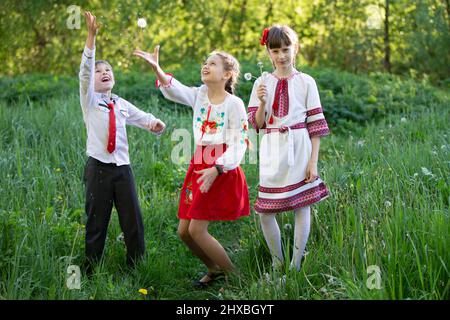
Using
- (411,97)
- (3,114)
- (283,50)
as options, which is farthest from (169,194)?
(411,97)

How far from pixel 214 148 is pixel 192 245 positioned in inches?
25.2

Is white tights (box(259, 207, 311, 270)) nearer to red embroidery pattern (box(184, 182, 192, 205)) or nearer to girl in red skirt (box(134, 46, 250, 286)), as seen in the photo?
girl in red skirt (box(134, 46, 250, 286))

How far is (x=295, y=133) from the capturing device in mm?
3584

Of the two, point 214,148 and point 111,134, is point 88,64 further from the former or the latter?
point 214,148

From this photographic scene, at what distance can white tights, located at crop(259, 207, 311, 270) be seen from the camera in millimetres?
3559

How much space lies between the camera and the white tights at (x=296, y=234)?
3.56 m

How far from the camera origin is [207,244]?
3.73m

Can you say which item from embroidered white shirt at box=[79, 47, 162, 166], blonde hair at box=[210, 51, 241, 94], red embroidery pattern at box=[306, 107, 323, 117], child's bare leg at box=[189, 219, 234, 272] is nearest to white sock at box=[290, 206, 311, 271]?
child's bare leg at box=[189, 219, 234, 272]

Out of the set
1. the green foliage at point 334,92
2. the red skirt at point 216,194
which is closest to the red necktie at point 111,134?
the red skirt at point 216,194

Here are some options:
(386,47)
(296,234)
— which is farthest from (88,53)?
(386,47)

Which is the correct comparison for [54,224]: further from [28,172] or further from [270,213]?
[270,213]

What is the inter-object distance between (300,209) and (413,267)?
80 cm

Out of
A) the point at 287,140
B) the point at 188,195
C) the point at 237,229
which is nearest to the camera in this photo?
the point at 287,140

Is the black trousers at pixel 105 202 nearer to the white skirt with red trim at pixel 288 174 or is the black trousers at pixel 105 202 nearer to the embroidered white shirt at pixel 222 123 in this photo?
the embroidered white shirt at pixel 222 123
